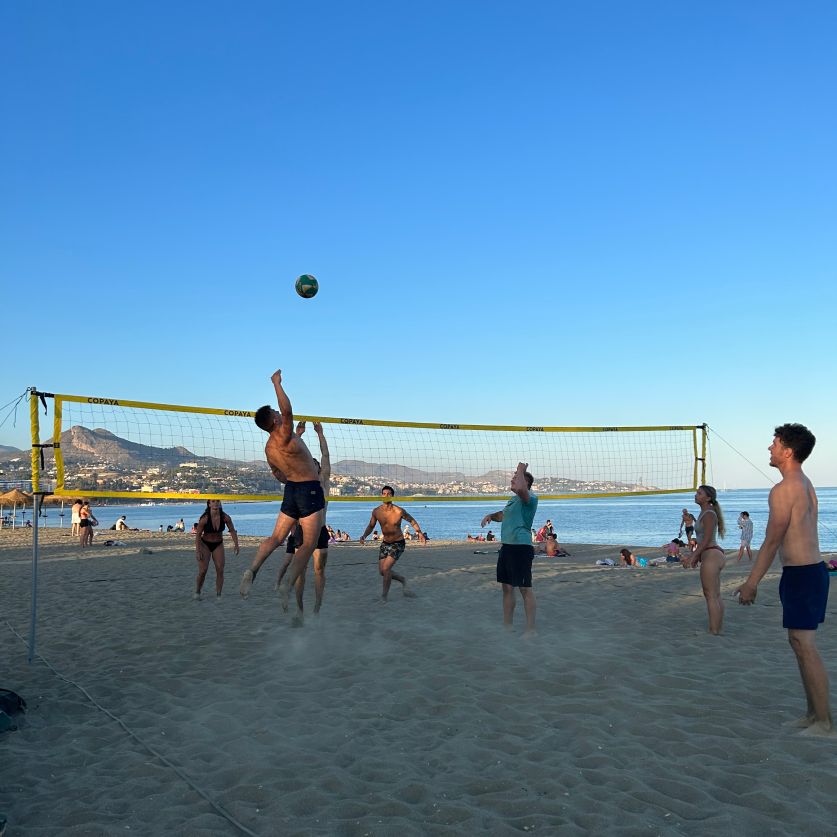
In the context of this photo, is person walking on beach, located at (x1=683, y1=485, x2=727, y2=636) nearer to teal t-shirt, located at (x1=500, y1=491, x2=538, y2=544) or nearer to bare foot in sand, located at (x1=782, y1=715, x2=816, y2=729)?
teal t-shirt, located at (x1=500, y1=491, x2=538, y2=544)

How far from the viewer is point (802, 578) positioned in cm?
344

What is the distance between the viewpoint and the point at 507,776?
3037 mm

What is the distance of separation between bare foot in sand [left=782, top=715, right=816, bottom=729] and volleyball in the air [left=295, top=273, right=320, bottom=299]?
5.72m

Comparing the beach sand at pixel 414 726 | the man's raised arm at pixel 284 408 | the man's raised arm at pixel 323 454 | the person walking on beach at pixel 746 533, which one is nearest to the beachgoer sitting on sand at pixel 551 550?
the person walking on beach at pixel 746 533

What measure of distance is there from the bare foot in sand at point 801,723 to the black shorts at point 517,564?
8.10 feet

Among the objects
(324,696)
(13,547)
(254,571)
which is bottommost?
(13,547)

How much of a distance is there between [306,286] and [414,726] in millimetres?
4922

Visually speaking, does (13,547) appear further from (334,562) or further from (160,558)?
(334,562)

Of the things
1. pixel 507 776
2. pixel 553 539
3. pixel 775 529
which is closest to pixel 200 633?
pixel 507 776

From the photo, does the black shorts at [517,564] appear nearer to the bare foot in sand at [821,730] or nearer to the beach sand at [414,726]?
the beach sand at [414,726]

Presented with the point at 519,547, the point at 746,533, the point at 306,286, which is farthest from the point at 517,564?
the point at 746,533

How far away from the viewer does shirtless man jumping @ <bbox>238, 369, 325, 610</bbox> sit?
488cm

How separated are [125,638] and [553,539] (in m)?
11.7

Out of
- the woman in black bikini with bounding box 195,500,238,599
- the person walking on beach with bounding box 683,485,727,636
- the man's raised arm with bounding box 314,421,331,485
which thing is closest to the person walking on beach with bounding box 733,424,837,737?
the person walking on beach with bounding box 683,485,727,636
